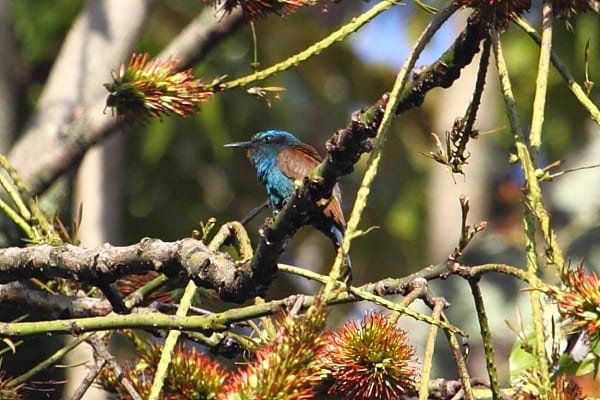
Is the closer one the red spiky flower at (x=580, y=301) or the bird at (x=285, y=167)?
the red spiky flower at (x=580, y=301)

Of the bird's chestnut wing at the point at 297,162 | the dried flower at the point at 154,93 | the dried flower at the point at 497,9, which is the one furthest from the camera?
the bird's chestnut wing at the point at 297,162

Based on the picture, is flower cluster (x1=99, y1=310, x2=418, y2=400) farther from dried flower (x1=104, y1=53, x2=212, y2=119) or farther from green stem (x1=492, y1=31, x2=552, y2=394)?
dried flower (x1=104, y1=53, x2=212, y2=119)

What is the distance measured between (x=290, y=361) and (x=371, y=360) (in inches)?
20.6

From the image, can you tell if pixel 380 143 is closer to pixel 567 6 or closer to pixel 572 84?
pixel 572 84

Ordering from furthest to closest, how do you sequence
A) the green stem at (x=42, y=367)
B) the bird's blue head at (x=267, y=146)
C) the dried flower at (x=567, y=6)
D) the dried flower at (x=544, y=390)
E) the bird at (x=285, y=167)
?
the bird's blue head at (x=267, y=146)
the bird at (x=285, y=167)
the green stem at (x=42, y=367)
the dried flower at (x=567, y=6)
the dried flower at (x=544, y=390)

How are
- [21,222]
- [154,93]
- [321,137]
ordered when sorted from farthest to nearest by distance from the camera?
[321,137], [21,222], [154,93]

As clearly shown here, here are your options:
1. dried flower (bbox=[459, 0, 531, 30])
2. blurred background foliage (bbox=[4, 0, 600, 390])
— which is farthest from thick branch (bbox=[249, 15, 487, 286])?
blurred background foliage (bbox=[4, 0, 600, 390])

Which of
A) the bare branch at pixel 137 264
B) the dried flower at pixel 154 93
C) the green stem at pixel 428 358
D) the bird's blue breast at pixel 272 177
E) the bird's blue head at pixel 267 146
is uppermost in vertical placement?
the bird's blue head at pixel 267 146

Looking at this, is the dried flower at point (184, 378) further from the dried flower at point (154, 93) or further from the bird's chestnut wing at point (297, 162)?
the bird's chestnut wing at point (297, 162)

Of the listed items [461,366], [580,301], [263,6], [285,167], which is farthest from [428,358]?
[285,167]

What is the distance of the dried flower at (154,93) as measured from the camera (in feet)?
8.00

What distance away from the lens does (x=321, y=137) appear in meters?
10.1

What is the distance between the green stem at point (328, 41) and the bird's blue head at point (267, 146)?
2246 mm

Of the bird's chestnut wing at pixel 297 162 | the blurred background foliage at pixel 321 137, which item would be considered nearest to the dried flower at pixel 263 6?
the bird's chestnut wing at pixel 297 162
